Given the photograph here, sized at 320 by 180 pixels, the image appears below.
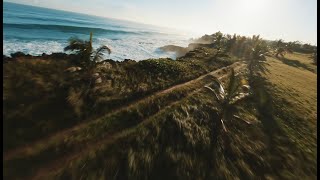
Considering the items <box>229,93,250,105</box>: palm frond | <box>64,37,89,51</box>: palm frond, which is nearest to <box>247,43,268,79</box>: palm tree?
<box>229,93,250,105</box>: palm frond

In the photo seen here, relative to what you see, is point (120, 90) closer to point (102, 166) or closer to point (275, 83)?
point (102, 166)

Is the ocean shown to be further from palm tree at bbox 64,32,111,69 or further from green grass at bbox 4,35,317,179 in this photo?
green grass at bbox 4,35,317,179

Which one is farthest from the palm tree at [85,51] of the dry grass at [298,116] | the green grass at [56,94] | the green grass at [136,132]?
the dry grass at [298,116]

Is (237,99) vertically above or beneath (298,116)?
above

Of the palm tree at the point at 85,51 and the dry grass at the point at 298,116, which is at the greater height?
the palm tree at the point at 85,51

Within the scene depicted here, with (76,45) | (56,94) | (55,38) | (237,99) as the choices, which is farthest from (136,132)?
(55,38)

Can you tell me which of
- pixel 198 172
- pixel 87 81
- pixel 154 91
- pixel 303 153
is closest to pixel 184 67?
pixel 154 91

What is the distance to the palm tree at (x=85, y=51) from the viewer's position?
12782mm

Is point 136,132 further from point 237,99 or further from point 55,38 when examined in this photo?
point 55,38

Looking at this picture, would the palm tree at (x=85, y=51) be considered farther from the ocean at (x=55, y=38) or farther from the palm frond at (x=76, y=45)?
the ocean at (x=55, y=38)

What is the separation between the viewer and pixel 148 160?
8172mm

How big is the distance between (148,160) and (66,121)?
4.06m

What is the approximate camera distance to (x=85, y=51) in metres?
13.0

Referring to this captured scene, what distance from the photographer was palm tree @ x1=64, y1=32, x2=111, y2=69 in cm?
1278
